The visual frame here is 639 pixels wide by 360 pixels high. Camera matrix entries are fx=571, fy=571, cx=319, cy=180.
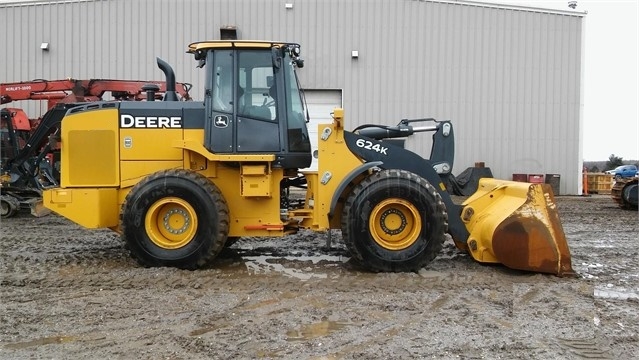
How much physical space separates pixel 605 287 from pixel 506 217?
1261 mm

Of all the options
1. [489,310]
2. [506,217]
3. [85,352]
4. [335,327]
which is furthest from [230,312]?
[506,217]

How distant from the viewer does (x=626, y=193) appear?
50.3 feet

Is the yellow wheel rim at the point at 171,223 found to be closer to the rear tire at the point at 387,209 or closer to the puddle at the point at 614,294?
the rear tire at the point at 387,209

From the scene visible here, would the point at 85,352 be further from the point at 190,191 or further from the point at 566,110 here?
the point at 566,110

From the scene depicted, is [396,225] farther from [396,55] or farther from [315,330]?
[396,55]

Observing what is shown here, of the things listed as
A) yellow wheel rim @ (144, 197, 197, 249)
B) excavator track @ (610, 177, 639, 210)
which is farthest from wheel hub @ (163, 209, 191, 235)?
excavator track @ (610, 177, 639, 210)

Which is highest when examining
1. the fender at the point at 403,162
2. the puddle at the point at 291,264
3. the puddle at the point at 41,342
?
the fender at the point at 403,162

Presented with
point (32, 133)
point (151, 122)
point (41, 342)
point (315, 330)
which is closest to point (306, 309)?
point (315, 330)

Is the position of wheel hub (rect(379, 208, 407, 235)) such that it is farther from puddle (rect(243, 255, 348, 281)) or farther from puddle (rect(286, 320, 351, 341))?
puddle (rect(286, 320, 351, 341))

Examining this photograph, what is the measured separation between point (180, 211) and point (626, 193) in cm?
1307

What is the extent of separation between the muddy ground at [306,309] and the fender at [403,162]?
0.52 meters

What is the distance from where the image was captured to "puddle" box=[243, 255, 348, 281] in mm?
6696

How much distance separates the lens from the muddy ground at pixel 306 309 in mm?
4258

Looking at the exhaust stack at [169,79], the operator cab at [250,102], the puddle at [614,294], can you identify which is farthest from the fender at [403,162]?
the exhaust stack at [169,79]
